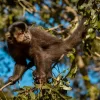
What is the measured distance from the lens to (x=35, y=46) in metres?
5.97

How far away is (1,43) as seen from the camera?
9891 mm

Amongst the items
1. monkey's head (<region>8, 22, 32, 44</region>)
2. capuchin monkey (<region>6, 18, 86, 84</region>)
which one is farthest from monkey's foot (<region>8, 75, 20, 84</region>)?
monkey's head (<region>8, 22, 32, 44</region>)

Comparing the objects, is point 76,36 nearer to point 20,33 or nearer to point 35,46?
point 35,46

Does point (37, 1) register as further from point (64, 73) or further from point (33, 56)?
point (64, 73)

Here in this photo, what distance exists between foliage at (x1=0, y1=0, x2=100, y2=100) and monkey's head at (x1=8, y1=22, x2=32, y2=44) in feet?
1.26

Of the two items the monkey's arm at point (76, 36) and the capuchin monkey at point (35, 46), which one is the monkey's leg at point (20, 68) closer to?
the capuchin monkey at point (35, 46)

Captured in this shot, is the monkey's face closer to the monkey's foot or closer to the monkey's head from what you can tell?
the monkey's head

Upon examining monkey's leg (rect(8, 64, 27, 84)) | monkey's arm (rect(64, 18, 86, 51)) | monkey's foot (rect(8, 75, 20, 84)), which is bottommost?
monkey's foot (rect(8, 75, 20, 84))

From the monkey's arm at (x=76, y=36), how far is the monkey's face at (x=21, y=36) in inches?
26.6

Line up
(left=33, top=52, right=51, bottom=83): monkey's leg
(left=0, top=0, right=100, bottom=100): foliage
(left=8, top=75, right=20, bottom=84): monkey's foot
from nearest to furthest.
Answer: (left=0, top=0, right=100, bottom=100): foliage < (left=33, top=52, right=51, bottom=83): monkey's leg < (left=8, top=75, right=20, bottom=84): monkey's foot

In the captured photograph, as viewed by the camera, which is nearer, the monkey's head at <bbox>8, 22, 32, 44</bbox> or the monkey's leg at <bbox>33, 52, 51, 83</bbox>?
the monkey's leg at <bbox>33, 52, 51, 83</bbox>

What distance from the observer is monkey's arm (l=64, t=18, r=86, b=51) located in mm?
5889

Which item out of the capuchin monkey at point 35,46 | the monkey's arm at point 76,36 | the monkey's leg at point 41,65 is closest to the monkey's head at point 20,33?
the capuchin monkey at point 35,46

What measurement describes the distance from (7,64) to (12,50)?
0.99m
